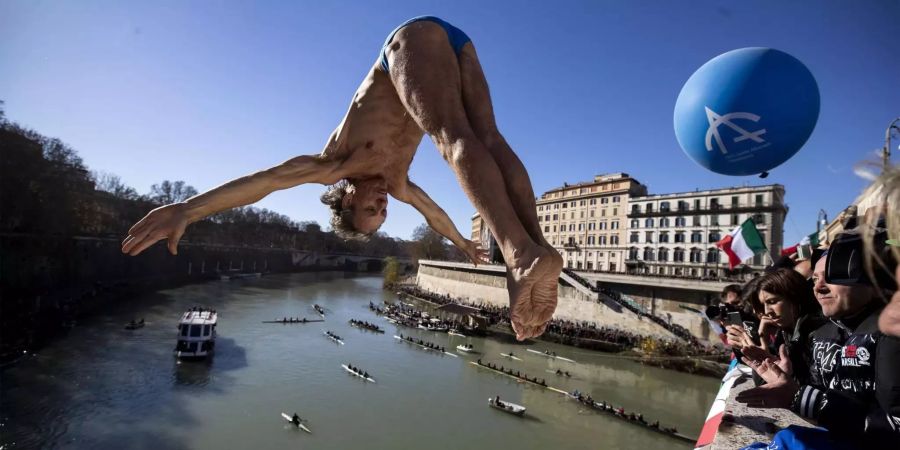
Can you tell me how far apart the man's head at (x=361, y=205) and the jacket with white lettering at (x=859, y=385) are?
208 centimetres

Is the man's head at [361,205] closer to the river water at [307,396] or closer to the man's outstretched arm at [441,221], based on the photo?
the man's outstretched arm at [441,221]

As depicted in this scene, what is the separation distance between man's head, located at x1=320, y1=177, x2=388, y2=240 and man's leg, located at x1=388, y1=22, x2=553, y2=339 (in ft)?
2.86

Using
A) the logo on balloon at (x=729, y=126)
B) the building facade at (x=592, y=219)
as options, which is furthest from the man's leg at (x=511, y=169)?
the building facade at (x=592, y=219)

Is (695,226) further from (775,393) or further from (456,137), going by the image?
(456,137)

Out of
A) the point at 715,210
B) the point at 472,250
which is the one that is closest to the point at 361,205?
the point at 472,250

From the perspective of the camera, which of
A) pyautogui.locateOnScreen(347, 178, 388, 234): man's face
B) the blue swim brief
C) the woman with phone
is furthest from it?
the woman with phone

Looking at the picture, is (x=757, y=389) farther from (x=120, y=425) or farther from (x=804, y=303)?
(x=120, y=425)

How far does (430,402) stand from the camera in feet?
57.3

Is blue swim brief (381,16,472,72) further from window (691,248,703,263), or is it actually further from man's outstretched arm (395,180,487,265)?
window (691,248,703,263)

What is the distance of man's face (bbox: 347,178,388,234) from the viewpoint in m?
2.35

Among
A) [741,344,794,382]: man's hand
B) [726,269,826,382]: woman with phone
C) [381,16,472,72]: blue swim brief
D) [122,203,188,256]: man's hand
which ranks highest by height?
[381,16,472,72]: blue swim brief

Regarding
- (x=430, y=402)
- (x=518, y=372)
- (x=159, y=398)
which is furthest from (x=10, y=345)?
(x=518, y=372)

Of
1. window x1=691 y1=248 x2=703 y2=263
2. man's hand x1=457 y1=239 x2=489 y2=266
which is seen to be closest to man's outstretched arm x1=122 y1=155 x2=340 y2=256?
man's hand x1=457 y1=239 x2=489 y2=266

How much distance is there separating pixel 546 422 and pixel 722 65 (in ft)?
51.1
